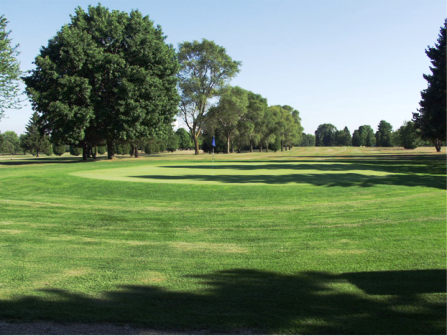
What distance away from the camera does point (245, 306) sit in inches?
187

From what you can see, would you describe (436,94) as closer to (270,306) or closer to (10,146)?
(270,306)

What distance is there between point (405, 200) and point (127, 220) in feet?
32.1

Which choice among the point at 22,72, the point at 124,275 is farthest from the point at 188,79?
the point at 124,275

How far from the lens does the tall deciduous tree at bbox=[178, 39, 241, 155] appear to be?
60.6 meters

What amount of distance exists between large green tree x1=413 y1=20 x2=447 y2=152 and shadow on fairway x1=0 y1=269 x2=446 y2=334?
35305 millimetres

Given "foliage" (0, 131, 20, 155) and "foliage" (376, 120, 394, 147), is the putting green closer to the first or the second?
"foliage" (0, 131, 20, 155)

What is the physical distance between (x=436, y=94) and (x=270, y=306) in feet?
128

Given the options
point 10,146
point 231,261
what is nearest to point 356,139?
point 10,146

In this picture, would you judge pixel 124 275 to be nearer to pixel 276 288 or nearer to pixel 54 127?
pixel 276 288

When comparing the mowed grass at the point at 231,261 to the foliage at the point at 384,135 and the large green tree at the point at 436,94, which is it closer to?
the large green tree at the point at 436,94

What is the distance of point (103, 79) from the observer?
133ft

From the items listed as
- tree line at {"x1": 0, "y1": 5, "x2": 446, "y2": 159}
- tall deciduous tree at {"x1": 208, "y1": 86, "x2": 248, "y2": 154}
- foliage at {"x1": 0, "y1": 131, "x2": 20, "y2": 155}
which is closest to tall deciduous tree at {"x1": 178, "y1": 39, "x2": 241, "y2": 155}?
tall deciduous tree at {"x1": 208, "y1": 86, "x2": 248, "y2": 154}

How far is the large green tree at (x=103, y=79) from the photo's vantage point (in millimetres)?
37312

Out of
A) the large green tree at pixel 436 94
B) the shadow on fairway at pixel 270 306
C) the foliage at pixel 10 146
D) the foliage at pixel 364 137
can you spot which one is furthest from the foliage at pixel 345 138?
the shadow on fairway at pixel 270 306
